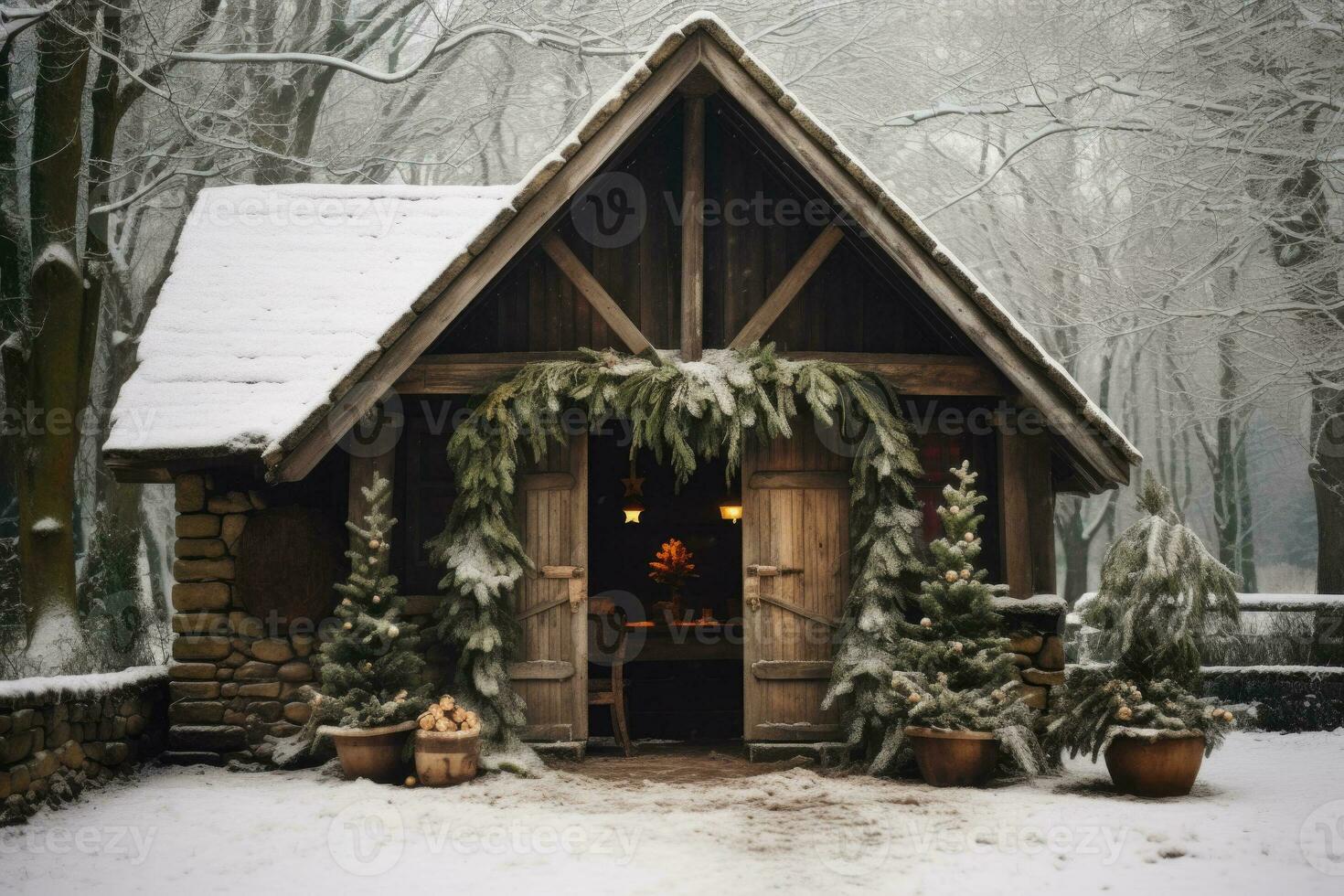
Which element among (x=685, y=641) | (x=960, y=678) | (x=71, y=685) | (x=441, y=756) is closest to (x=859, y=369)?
(x=960, y=678)

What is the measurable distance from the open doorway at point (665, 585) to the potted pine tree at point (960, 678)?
3438mm

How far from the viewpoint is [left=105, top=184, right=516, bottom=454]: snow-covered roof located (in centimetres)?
866

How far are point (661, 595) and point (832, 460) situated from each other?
4.05 meters

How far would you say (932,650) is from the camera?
8.21 metres

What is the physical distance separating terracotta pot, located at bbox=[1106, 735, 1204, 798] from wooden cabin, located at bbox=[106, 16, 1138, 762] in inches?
46.1

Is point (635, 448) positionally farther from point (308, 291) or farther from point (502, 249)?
point (308, 291)

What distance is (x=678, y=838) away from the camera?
672cm

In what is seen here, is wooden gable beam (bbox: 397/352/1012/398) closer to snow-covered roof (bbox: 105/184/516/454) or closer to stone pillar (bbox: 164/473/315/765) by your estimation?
snow-covered roof (bbox: 105/184/516/454)

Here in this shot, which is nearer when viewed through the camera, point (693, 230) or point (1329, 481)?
point (693, 230)

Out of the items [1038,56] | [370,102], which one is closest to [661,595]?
[1038,56]

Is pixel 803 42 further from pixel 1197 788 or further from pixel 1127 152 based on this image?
pixel 1197 788

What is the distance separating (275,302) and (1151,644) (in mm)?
6902

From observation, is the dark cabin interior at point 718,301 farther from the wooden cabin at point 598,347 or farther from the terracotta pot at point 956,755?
the terracotta pot at point 956,755

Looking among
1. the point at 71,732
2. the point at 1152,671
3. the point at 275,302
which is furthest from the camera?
the point at 275,302
